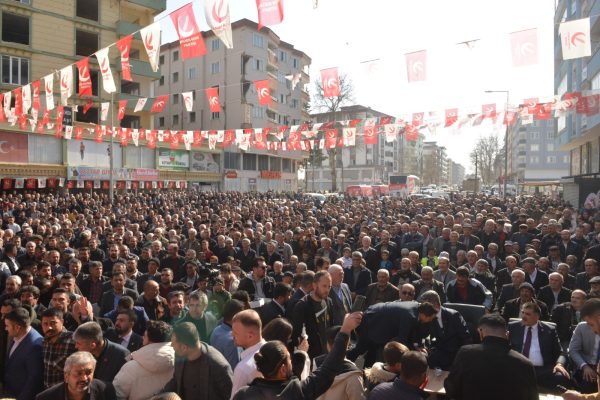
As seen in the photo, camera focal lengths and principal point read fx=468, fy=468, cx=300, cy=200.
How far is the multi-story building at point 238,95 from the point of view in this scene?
161 ft

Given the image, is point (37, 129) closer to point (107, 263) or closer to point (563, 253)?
point (107, 263)

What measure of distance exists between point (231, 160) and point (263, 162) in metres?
6.06

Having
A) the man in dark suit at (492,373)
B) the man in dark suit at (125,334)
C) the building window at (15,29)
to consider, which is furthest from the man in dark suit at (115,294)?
the building window at (15,29)

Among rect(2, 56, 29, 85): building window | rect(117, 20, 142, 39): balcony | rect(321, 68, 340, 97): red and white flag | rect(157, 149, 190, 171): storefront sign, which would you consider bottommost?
rect(157, 149, 190, 171): storefront sign

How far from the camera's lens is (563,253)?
11359 mm

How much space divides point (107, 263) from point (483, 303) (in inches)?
279

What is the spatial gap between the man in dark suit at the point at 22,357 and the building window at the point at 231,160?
41676 millimetres

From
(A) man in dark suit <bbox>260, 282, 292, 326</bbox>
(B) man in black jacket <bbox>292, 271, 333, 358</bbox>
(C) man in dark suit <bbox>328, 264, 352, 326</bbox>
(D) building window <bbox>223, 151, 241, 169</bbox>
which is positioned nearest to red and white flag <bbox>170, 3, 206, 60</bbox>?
(C) man in dark suit <bbox>328, 264, 352, 326</bbox>

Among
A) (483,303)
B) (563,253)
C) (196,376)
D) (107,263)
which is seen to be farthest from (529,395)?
(563,253)

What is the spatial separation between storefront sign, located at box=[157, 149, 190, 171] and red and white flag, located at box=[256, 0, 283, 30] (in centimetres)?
3097

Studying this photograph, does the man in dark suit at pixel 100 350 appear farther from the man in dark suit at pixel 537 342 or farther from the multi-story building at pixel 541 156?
the multi-story building at pixel 541 156

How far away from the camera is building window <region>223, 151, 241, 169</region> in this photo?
45947 mm

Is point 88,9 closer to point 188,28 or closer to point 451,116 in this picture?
point 451,116

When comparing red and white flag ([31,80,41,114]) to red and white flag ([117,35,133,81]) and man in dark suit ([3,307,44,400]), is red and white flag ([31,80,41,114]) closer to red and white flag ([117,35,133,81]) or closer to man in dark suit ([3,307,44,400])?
red and white flag ([117,35,133,81])
